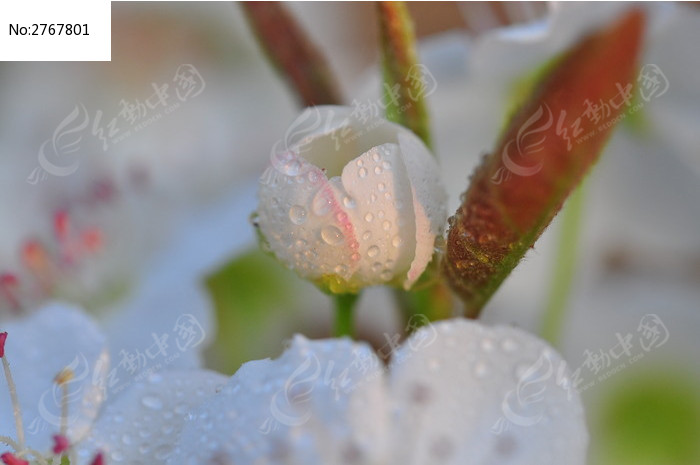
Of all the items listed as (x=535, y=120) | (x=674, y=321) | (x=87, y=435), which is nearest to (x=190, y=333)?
(x=87, y=435)

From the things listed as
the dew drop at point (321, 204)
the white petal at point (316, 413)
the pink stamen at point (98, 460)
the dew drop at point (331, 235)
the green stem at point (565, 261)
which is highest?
the dew drop at point (321, 204)

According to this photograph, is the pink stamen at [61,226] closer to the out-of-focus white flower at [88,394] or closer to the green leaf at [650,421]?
the out-of-focus white flower at [88,394]

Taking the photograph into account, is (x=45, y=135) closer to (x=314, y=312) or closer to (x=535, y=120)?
(x=314, y=312)

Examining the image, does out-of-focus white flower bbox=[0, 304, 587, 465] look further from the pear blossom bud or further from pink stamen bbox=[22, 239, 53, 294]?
pink stamen bbox=[22, 239, 53, 294]

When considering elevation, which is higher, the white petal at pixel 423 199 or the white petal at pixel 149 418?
the white petal at pixel 423 199

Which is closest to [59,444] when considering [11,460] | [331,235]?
[11,460]

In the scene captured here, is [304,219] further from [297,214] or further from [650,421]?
[650,421]

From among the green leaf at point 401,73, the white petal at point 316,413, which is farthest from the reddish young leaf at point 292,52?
the white petal at point 316,413
